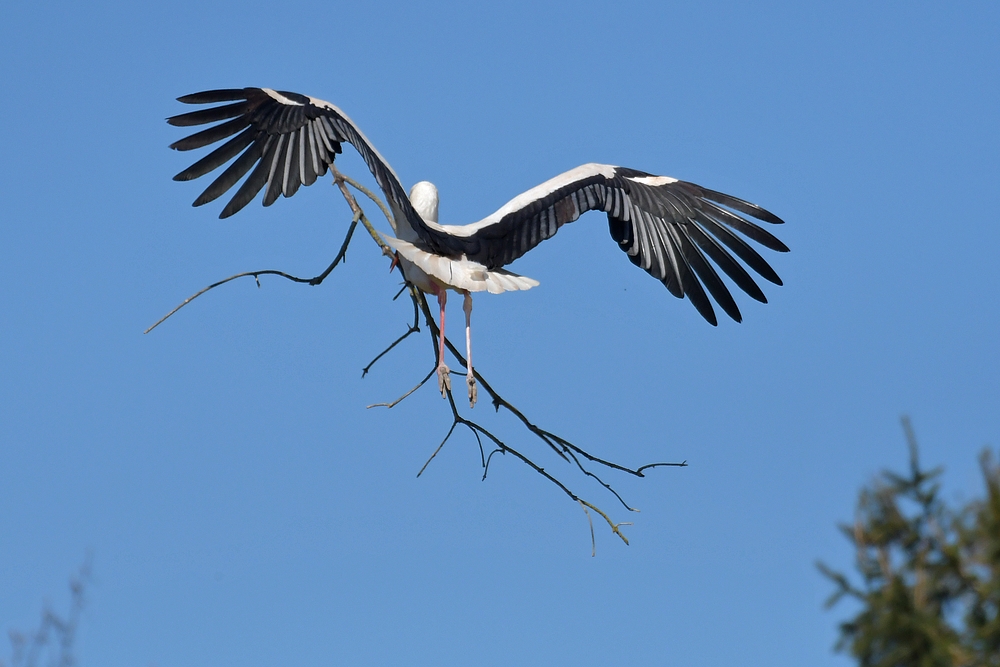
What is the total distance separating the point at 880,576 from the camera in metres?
4.30

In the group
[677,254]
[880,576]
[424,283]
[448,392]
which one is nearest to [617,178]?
[677,254]

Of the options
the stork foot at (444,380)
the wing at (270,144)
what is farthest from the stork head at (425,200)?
the stork foot at (444,380)

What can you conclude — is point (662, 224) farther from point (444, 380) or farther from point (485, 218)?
point (444, 380)

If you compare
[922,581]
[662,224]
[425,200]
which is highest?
[662,224]

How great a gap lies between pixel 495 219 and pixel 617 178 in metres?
1.05

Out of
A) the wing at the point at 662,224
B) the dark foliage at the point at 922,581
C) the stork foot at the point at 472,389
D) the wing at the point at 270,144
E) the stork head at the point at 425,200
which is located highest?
the wing at the point at 662,224

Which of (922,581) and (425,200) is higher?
(425,200)

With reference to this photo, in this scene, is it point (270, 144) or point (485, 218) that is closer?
point (270, 144)

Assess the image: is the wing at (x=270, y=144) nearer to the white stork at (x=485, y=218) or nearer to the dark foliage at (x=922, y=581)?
the white stork at (x=485, y=218)

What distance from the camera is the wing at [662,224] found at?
290 inches

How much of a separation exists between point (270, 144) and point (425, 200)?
99 centimetres

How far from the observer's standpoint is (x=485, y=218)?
7.30 meters

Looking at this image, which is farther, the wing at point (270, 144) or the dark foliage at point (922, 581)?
the wing at point (270, 144)

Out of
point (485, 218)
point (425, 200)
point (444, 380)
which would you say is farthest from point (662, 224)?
point (444, 380)
